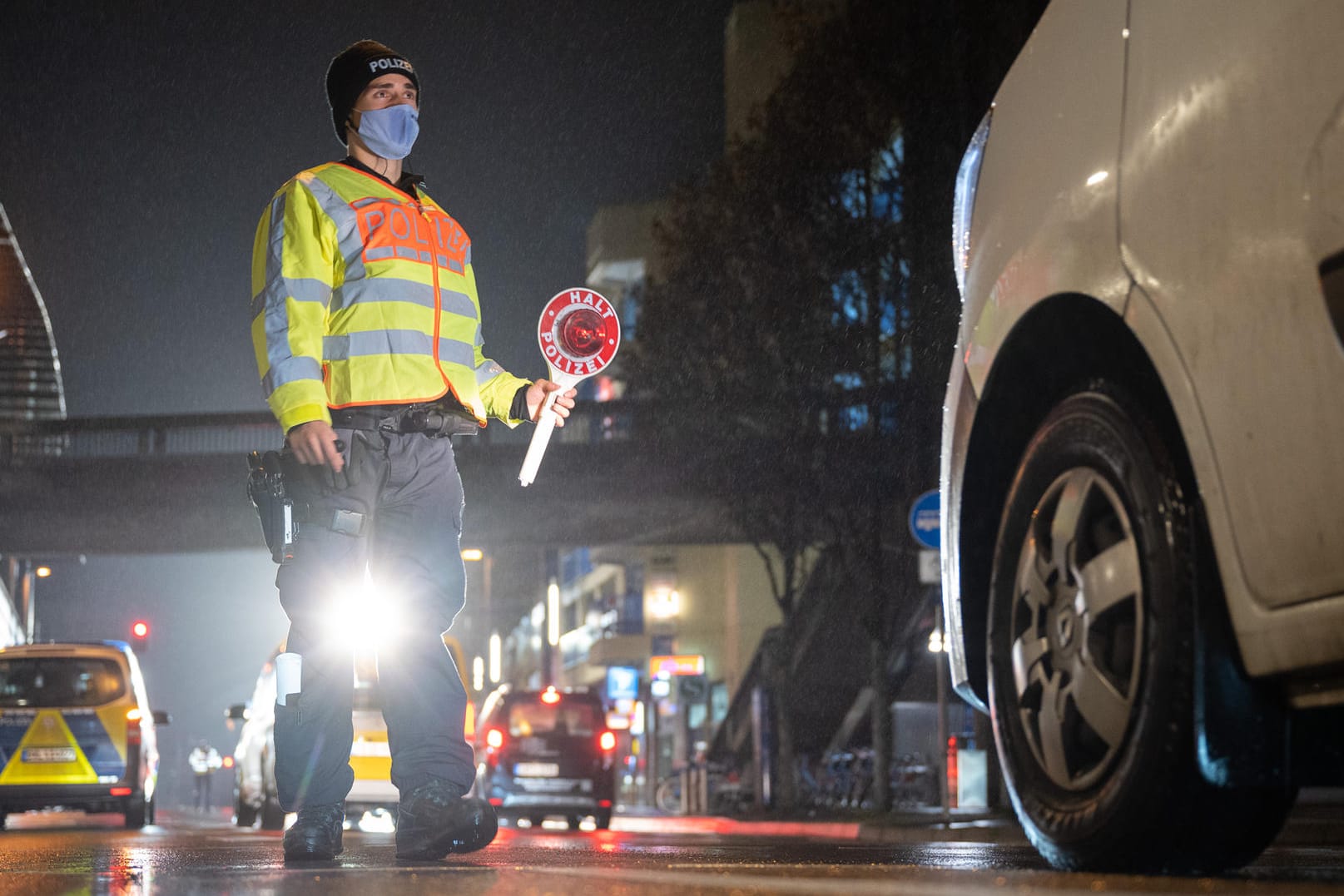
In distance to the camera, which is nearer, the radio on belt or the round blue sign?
the radio on belt

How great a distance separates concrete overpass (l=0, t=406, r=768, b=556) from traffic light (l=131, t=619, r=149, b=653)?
2262 mm

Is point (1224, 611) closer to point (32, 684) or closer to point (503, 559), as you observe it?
point (32, 684)

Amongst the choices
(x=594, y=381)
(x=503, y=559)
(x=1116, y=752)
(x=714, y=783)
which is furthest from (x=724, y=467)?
(x=503, y=559)

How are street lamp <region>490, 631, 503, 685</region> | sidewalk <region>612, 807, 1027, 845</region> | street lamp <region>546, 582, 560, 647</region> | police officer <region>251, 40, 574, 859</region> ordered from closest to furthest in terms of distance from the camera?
police officer <region>251, 40, 574, 859</region>
sidewalk <region>612, 807, 1027, 845</region>
street lamp <region>546, 582, 560, 647</region>
street lamp <region>490, 631, 503, 685</region>

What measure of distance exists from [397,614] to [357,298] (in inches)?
35.1

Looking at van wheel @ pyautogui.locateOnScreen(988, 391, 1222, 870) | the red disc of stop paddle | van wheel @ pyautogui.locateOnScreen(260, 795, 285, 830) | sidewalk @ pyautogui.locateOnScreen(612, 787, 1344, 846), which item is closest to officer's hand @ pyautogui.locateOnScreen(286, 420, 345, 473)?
the red disc of stop paddle

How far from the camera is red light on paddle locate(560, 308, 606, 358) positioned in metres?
6.76

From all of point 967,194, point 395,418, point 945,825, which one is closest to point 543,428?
point 395,418

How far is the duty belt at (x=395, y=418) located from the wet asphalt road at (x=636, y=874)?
118 cm

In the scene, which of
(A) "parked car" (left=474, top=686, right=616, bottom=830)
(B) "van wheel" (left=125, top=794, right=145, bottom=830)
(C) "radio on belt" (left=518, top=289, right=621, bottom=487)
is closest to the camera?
(C) "radio on belt" (left=518, top=289, right=621, bottom=487)

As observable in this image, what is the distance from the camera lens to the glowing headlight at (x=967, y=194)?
4789 millimetres

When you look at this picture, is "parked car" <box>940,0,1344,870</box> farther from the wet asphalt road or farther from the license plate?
the license plate

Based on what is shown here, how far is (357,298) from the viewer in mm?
5609

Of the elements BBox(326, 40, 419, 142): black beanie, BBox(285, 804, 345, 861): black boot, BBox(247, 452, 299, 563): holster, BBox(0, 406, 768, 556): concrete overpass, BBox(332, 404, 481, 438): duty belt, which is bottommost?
BBox(285, 804, 345, 861): black boot
